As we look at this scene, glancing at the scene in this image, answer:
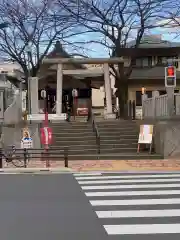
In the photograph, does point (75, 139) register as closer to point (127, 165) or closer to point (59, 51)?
point (127, 165)

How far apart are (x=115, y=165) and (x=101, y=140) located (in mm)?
5063

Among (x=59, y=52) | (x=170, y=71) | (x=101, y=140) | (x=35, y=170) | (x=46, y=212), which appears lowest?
(x=35, y=170)

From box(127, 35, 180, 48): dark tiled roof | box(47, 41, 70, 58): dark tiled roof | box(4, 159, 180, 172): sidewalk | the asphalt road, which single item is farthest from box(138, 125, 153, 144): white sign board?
box(127, 35, 180, 48): dark tiled roof

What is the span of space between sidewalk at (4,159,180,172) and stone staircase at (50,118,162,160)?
3.43ft

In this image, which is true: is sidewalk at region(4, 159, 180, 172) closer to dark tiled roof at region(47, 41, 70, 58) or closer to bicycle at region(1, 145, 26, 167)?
bicycle at region(1, 145, 26, 167)

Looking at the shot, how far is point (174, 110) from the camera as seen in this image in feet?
67.5

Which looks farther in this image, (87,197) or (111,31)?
(111,31)

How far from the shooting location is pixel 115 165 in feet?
57.4

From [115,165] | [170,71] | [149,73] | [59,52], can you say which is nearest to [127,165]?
[115,165]

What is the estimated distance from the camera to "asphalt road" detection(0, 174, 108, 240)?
703cm

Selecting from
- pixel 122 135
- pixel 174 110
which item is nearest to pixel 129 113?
pixel 122 135

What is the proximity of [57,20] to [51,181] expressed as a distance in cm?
1944

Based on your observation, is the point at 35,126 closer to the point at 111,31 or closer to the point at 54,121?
the point at 54,121

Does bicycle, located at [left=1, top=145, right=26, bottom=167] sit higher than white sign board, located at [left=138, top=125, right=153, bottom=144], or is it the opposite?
white sign board, located at [left=138, top=125, right=153, bottom=144]
